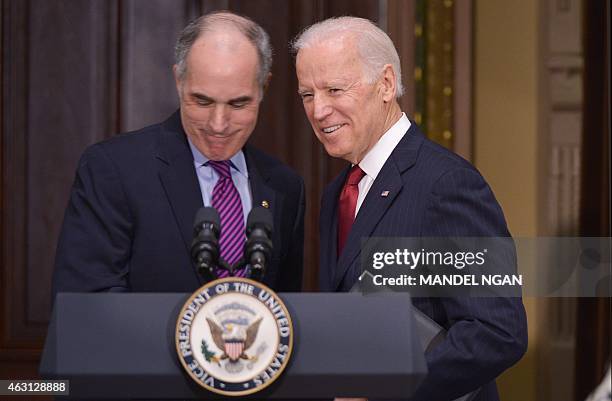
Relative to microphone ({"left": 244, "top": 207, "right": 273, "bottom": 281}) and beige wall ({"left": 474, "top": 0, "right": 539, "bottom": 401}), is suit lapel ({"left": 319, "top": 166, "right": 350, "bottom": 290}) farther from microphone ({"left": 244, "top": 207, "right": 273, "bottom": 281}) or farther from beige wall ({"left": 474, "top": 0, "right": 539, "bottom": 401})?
beige wall ({"left": 474, "top": 0, "right": 539, "bottom": 401})

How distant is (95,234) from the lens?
2082mm

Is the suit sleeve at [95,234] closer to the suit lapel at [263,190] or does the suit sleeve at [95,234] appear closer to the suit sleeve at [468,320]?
the suit lapel at [263,190]

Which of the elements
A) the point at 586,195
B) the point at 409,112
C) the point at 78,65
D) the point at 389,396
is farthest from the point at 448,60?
the point at 389,396

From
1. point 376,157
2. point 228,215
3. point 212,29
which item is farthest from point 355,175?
point 212,29

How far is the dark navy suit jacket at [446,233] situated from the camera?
1.80 metres

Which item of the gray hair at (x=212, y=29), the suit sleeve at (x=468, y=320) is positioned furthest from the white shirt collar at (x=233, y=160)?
the suit sleeve at (x=468, y=320)

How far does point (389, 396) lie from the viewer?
54.3 inches

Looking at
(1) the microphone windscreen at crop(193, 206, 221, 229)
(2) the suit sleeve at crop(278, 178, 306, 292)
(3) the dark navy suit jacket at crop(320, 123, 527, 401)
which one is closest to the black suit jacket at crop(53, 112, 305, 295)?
(2) the suit sleeve at crop(278, 178, 306, 292)

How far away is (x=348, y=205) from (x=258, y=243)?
0.80 metres

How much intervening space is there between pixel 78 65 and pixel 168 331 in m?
2.26

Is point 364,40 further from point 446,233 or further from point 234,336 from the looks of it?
point 234,336

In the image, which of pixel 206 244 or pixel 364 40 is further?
pixel 364 40

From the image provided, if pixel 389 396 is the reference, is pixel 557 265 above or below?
below

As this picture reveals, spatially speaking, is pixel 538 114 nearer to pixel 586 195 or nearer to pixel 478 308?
pixel 586 195
